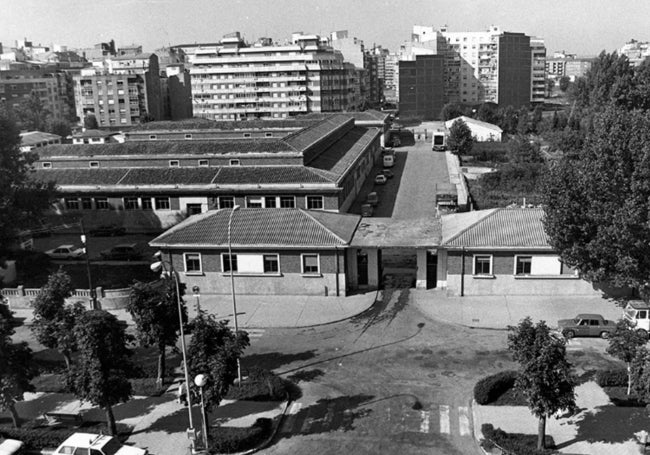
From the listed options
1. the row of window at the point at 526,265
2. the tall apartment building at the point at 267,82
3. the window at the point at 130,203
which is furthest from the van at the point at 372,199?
the tall apartment building at the point at 267,82

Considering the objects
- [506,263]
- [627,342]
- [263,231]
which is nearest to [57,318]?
[263,231]

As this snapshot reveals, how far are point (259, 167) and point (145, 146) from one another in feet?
49.1

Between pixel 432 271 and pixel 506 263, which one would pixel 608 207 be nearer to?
pixel 506 263

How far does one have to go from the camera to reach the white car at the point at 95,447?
68.5ft

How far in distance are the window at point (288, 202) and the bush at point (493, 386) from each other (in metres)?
27.0

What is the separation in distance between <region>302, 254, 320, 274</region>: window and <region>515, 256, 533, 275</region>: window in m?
11.6

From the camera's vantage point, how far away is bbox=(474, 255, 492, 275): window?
3562 cm

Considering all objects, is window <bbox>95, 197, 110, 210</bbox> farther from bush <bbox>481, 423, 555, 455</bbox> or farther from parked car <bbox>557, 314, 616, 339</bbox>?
bush <bbox>481, 423, 555, 455</bbox>

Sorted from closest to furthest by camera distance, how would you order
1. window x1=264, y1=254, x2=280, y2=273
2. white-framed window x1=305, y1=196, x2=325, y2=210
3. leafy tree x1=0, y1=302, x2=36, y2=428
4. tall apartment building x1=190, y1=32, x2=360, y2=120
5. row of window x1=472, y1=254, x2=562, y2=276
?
leafy tree x1=0, y1=302, x2=36, y2=428 < row of window x1=472, y1=254, x2=562, y2=276 < window x1=264, y1=254, x2=280, y2=273 < white-framed window x1=305, y1=196, x2=325, y2=210 < tall apartment building x1=190, y1=32, x2=360, y2=120

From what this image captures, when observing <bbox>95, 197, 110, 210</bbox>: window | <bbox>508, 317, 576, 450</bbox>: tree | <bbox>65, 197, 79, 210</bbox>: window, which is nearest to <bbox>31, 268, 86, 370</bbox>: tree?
<bbox>508, 317, 576, 450</bbox>: tree

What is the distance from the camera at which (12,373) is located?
2303cm

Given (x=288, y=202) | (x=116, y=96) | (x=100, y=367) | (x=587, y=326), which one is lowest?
(x=587, y=326)

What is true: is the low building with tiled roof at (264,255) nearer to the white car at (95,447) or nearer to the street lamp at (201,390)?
the street lamp at (201,390)

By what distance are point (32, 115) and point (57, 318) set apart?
10036 centimetres
